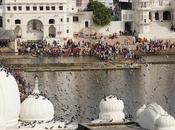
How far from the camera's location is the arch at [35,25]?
2469 inches

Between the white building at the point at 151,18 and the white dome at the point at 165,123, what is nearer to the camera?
the white dome at the point at 165,123

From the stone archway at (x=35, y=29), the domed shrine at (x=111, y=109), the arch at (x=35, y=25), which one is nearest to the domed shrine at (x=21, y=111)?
the domed shrine at (x=111, y=109)

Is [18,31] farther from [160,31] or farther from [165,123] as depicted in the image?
[165,123]

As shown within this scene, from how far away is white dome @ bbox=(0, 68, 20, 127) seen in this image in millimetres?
24922

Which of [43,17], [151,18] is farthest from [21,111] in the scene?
[151,18]

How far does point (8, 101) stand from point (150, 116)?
12.8ft

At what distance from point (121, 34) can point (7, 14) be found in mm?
7943

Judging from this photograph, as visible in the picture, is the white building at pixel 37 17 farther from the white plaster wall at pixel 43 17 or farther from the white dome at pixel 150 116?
the white dome at pixel 150 116

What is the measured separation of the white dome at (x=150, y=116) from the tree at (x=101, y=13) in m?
38.6

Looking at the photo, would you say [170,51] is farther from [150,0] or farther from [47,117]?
[47,117]

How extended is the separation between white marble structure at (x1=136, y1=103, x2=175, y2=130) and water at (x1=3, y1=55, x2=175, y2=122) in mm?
9822

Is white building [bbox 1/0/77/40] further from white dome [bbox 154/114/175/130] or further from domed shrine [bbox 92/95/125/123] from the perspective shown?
white dome [bbox 154/114/175/130]

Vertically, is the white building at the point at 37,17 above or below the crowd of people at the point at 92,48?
above

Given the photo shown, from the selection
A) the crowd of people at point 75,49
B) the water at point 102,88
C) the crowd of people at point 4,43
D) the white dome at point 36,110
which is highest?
the crowd of people at point 4,43
